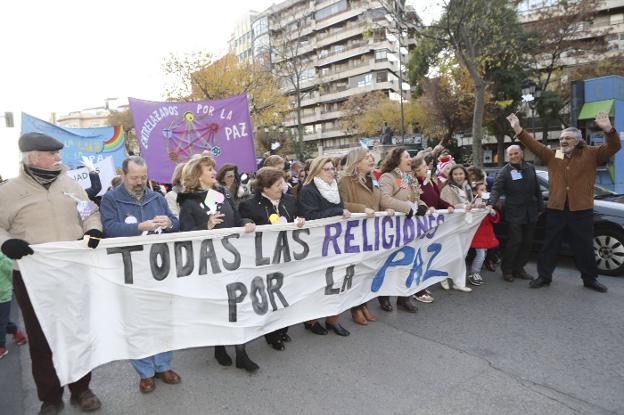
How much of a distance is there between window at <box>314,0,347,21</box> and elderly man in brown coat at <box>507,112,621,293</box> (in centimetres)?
6341

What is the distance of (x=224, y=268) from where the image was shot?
3.68 metres

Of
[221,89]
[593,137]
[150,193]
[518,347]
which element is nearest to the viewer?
[150,193]

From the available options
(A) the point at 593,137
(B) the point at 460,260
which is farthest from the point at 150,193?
(A) the point at 593,137

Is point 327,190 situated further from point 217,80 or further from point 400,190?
point 217,80

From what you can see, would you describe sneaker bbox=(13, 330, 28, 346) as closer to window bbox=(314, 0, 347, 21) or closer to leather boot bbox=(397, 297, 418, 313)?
leather boot bbox=(397, 297, 418, 313)

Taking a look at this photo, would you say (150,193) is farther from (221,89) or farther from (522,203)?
(221,89)

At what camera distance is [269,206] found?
14.0 ft

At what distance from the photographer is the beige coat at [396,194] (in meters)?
5.00

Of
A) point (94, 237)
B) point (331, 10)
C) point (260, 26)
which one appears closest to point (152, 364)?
point (94, 237)

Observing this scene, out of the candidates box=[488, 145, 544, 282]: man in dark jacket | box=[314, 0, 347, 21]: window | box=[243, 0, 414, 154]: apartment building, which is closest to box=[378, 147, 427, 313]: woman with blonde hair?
box=[488, 145, 544, 282]: man in dark jacket

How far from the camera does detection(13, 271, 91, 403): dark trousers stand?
3.11 metres

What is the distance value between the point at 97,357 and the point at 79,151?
679 centimetres

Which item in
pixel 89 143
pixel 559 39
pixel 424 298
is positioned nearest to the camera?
pixel 424 298

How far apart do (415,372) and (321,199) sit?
1.89 metres
